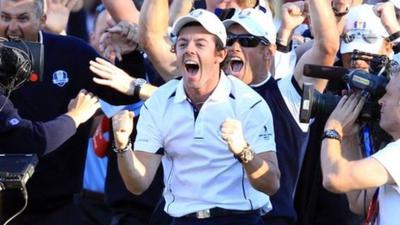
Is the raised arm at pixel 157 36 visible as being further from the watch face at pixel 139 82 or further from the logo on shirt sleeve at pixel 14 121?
the logo on shirt sleeve at pixel 14 121

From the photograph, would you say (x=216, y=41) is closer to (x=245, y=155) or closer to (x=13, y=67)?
(x=245, y=155)

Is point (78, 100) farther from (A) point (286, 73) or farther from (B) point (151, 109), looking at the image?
(A) point (286, 73)

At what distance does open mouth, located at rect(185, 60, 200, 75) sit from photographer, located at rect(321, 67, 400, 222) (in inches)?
32.4

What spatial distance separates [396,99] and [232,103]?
989 mm

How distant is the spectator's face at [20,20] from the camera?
7973mm

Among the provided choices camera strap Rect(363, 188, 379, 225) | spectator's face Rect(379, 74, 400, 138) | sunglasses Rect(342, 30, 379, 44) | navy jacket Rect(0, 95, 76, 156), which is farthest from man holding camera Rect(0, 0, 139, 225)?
spectator's face Rect(379, 74, 400, 138)

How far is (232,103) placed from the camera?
6.82m

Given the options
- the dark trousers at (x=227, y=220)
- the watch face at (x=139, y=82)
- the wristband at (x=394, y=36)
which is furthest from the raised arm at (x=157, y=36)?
the dark trousers at (x=227, y=220)

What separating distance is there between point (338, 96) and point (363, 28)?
6.32ft

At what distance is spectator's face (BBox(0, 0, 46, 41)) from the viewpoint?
7.97 metres

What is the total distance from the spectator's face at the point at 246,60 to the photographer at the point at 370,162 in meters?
1.16

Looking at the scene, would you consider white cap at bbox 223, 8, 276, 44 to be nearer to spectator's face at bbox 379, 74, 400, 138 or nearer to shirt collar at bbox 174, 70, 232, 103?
shirt collar at bbox 174, 70, 232, 103

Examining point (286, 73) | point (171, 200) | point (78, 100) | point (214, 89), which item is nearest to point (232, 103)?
point (214, 89)

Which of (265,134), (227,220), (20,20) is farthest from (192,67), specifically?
(20,20)
